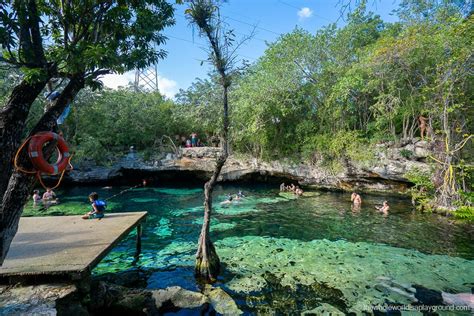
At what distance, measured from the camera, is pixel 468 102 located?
12.8 meters

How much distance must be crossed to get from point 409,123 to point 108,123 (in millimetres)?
21281

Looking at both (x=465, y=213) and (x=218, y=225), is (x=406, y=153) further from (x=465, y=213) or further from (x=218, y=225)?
(x=218, y=225)

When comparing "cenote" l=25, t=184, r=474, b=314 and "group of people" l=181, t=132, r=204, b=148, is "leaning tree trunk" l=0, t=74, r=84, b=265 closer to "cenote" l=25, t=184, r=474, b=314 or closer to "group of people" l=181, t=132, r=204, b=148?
"cenote" l=25, t=184, r=474, b=314

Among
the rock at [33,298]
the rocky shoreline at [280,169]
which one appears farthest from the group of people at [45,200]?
the rock at [33,298]

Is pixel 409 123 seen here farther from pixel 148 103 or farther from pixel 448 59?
pixel 148 103

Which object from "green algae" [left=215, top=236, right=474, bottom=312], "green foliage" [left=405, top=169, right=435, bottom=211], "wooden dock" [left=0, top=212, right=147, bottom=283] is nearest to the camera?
"wooden dock" [left=0, top=212, right=147, bottom=283]

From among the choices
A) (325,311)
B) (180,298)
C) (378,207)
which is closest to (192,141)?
(378,207)

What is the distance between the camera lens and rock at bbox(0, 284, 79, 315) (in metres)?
4.01

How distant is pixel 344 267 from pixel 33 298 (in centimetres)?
Answer: 662

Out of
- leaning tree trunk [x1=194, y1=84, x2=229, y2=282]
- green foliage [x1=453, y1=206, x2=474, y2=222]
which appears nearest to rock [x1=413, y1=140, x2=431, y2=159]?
green foliage [x1=453, y1=206, x2=474, y2=222]

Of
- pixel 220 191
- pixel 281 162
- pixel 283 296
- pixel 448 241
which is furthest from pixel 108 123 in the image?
pixel 448 241

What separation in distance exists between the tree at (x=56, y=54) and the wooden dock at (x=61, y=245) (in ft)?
4.40

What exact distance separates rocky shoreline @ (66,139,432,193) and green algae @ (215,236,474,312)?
25.2 ft

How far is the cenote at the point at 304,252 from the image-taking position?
6164mm
